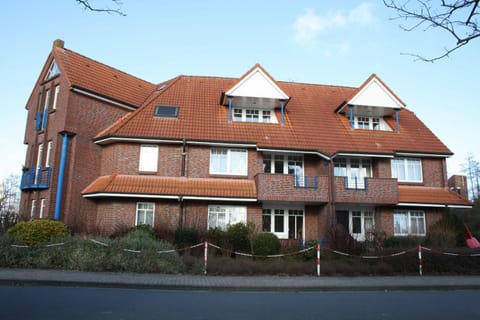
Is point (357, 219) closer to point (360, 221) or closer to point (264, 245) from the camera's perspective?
point (360, 221)

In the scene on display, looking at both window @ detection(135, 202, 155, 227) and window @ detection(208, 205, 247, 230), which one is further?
window @ detection(208, 205, 247, 230)

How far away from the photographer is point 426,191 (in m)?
21.9

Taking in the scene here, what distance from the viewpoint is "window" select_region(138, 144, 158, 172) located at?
67.1ft

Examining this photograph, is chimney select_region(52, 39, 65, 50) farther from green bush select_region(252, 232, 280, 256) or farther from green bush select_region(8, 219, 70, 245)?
green bush select_region(252, 232, 280, 256)

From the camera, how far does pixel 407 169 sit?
893 inches

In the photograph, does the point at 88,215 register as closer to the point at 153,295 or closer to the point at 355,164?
the point at 153,295

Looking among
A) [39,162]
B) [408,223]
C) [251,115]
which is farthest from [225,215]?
[39,162]

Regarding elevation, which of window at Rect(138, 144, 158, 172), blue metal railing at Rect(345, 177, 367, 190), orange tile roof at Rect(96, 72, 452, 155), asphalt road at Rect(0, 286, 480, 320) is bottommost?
asphalt road at Rect(0, 286, 480, 320)

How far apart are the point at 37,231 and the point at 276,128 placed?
1353cm

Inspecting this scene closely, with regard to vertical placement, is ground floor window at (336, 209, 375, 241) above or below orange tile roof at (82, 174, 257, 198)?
below

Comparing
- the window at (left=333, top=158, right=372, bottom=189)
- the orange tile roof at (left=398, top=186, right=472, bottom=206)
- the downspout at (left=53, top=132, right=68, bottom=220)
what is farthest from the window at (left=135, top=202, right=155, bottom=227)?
the orange tile roof at (left=398, top=186, right=472, bottom=206)

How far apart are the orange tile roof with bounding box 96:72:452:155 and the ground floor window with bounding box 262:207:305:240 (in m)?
3.70

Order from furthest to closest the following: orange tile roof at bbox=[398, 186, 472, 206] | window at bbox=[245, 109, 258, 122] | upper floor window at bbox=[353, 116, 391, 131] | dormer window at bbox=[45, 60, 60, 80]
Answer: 1. upper floor window at bbox=[353, 116, 391, 131]
2. window at bbox=[245, 109, 258, 122]
3. dormer window at bbox=[45, 60, 60, 80]
4. orange tile roof at bbox=[398, 186, 472, 206]

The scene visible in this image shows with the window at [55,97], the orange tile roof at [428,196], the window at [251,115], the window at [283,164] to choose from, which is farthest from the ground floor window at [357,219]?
the window at [55,97]
